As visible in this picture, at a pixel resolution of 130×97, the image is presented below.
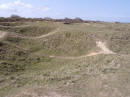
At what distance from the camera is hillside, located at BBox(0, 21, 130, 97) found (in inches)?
415

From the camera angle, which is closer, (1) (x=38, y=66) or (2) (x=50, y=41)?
(1) (x=38, y=66)

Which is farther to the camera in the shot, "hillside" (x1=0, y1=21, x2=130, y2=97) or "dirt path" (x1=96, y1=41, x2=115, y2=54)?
"dirt path" (x1=96, y1=41, x2=115, y2=54)

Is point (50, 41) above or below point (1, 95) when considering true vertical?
above

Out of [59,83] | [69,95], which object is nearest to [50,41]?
[59,83]

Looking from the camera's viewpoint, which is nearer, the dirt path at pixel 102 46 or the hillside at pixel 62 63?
the hillside at pixel 62 63

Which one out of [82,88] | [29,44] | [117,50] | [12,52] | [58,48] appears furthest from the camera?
[29,44]

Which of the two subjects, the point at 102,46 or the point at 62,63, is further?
the point at 102,46

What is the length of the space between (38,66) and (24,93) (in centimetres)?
1340

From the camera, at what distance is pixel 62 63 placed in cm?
2447

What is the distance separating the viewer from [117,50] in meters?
Answer: 25.2

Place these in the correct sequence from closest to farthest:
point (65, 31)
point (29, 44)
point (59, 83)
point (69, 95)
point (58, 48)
→ point (69, 95) → point (59, 83) → point (58, 48) → point (29, 44) → point (65, 31)

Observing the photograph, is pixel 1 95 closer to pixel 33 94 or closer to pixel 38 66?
pixel 33 94

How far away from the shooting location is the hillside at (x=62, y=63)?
415 inches

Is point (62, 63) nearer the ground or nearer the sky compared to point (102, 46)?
nearer the ground
